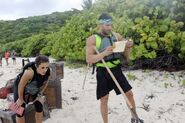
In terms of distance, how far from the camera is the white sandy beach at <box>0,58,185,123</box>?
254 inches

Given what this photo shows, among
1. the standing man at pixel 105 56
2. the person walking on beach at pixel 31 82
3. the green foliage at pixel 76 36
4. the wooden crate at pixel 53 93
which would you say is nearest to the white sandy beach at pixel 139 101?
the wooden crate at pixel 53 93

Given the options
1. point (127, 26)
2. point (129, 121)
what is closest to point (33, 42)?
point (127, 26)

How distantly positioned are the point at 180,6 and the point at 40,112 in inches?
161

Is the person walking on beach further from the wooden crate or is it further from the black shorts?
the wooden crate

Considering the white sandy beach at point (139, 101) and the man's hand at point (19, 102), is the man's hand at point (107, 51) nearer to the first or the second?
the man's hand at point (19, 102)

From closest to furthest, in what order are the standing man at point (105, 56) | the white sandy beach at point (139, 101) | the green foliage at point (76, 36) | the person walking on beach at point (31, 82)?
the person walking on beach at point (31, 82)
the standing man at point (105, 56)
the white sandy beach at point (139, 101)
the green foliage at point (76, 36)

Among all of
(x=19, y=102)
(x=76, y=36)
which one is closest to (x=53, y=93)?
(x=19, y=102)

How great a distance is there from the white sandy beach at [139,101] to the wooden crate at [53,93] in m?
0.14

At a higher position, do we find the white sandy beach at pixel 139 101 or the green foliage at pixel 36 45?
the white sandy beach at pixel 139 101

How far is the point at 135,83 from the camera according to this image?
8008mm

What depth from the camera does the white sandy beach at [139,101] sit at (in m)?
6.45

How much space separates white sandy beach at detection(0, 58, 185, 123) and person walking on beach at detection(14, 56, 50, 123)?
111 centimetres

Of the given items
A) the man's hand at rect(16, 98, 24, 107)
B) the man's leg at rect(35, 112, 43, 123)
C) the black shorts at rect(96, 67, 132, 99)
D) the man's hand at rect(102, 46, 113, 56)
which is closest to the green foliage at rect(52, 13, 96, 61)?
the black shorts at rect(96, 67, 132, 99)

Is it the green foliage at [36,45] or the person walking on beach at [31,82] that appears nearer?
the person walking on beach at [31,82]
